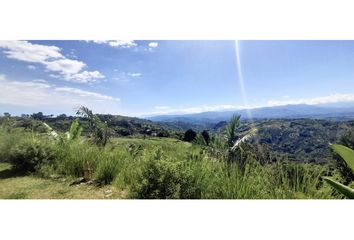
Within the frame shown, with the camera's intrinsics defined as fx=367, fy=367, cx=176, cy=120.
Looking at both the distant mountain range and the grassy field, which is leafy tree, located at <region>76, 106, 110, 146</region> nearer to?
the distant mountain range

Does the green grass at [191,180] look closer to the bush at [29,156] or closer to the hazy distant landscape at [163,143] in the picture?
the hazy distant landscape at [163,143]

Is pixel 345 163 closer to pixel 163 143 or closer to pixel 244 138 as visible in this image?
pixel 244 138

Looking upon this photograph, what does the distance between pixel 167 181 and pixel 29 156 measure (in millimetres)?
4293

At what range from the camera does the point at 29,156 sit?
A: 7.81 meters

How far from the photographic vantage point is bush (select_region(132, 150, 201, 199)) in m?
4.72

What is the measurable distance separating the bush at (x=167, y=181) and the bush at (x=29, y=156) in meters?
3.62

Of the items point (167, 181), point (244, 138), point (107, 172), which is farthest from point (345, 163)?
point (107, 172)

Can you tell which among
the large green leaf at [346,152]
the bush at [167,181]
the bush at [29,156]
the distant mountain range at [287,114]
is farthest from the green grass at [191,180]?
the distant mountain range at [287,114]

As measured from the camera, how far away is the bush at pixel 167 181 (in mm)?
4723

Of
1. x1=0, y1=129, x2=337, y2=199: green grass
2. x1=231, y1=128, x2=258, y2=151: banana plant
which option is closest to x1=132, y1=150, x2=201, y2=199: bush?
x1=0, y1=129, x2=337, y2=199: green grass

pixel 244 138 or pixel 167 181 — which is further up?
pixel 244 138

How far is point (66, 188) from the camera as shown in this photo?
6.05m
